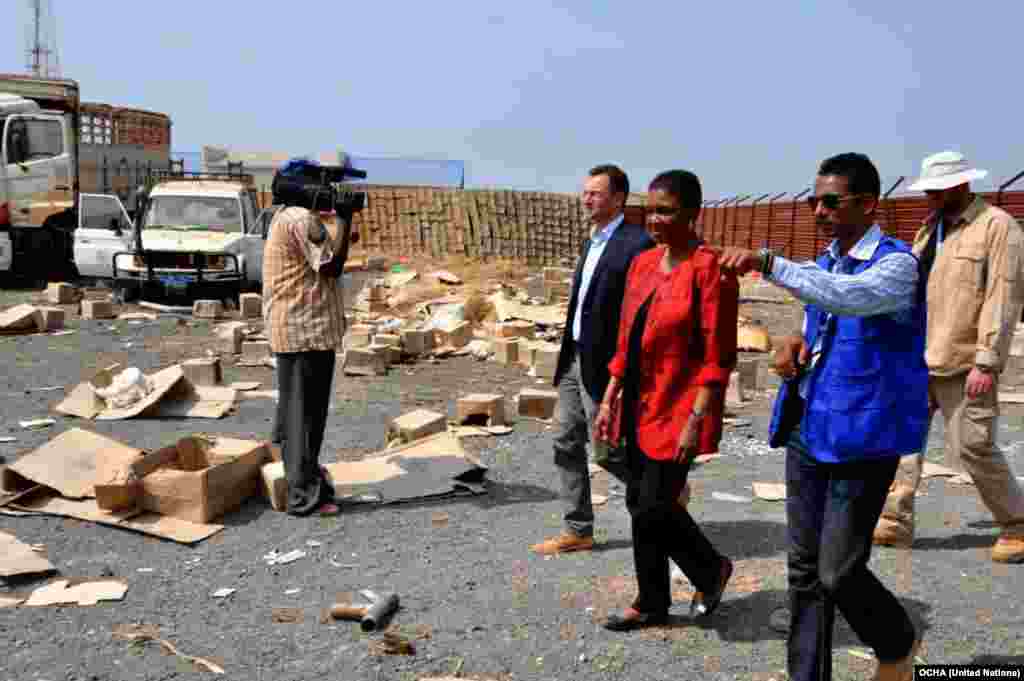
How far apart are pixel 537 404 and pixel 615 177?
13.3 ft

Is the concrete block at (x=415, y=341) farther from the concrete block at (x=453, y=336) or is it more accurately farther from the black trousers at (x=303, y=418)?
the black trousers at (x=303, y=418)

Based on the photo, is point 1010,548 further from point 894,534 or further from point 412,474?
point 412,474

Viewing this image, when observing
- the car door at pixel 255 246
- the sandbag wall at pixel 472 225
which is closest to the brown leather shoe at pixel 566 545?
the car door at pixel 255 246

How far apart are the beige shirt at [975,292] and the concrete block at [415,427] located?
356 cm

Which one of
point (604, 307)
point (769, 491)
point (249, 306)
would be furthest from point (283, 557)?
point (249, 306)

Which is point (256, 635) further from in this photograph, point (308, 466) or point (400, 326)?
point (400, 326)

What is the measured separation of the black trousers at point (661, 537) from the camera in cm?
396

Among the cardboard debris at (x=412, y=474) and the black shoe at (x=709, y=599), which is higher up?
the black shoe at (x=709, y=599)

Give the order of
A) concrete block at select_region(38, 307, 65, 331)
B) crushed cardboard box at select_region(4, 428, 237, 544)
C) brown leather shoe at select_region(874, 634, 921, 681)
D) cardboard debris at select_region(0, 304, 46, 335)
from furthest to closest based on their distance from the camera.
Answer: concrete block at select_region(38, 307, 65, 331), cardboard debris at select_region(0, 304, 46, 335), crushed cardboard box at select_region(4, 428, 237, 544), brown leather shoe at select_region(874, 634, 921, 681)

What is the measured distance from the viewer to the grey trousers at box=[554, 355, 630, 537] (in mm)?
5160

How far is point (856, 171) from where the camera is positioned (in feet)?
10.7

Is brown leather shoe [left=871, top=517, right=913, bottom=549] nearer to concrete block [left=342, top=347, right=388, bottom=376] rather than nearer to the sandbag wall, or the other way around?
concrete block [left=342, top=347, right=388, bottom=376]

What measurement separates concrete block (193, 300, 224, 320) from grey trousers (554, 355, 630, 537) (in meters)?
11.2

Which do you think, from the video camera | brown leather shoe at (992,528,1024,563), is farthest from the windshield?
brown leather shoe at (992,528,1024,563)
